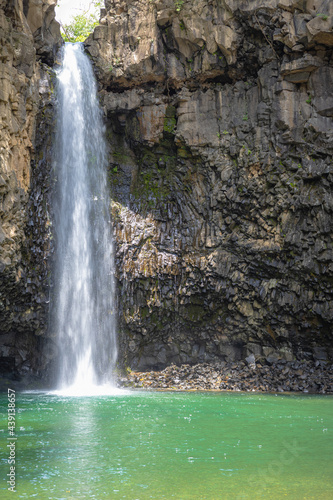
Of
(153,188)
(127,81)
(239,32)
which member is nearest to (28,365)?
(153,188)

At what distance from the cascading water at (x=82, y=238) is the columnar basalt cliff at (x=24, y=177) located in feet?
2.19

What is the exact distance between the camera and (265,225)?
17.9m

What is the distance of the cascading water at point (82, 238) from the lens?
17.0m

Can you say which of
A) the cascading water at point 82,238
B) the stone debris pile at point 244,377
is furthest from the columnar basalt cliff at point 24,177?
the stone debris pile at point 244,377

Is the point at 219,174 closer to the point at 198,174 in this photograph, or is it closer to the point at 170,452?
the point at 198,174

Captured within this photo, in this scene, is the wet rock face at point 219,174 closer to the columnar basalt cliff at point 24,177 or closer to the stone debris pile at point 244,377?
the stone debris pile at point 244,377

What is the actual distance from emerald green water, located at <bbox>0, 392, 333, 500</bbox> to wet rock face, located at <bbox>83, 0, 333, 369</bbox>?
681 cm

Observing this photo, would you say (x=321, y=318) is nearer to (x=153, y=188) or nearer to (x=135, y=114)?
(x=153, y=188)

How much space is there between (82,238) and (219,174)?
604 centimetres

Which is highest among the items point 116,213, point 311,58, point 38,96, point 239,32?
point 239,32

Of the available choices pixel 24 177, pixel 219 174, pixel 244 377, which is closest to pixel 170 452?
pixel 244 377

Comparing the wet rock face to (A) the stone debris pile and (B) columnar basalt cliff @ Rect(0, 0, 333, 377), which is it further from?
(A) the stone debris pile

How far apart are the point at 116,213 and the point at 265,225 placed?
236 inches

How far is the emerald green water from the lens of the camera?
15.6 ft
